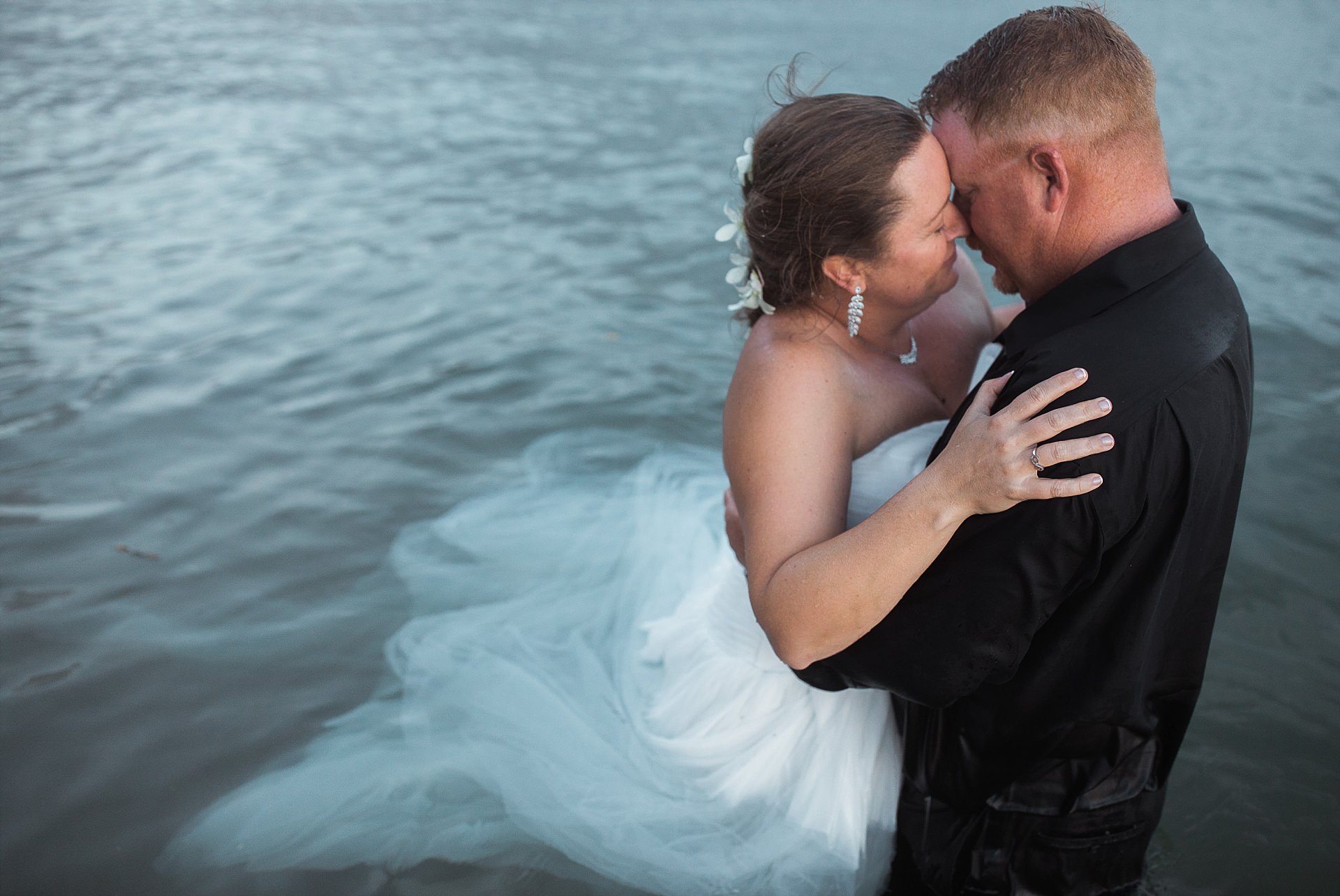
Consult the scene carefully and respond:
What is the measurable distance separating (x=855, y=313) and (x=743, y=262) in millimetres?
375

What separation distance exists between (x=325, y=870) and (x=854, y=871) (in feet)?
5.01

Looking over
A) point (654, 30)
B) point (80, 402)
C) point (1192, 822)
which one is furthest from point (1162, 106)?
point (80, 402)

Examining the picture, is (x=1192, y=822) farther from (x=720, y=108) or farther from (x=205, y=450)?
(x=720, y=108)

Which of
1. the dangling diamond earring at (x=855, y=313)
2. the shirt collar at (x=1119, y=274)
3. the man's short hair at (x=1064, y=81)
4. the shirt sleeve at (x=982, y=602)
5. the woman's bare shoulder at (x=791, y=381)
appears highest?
the man's short hair at (x=1064, y=81)

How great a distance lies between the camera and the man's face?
259 centimetres

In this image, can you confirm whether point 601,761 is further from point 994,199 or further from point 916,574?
point 994,199

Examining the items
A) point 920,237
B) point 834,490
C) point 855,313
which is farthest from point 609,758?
point 920,237

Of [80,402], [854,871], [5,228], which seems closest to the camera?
[854,871]

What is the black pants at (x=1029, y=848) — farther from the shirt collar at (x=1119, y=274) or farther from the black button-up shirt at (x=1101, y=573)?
the shirt collar at (x=1119, y=274)

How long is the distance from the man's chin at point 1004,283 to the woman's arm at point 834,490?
0.53m

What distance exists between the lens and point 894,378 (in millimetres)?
3076

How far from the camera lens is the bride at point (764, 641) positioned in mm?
2408

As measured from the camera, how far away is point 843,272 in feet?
9.25

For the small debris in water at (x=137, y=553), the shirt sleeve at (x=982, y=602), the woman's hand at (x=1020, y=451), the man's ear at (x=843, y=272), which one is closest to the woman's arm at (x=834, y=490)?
the woman's hand at (x=1020, y=451)
